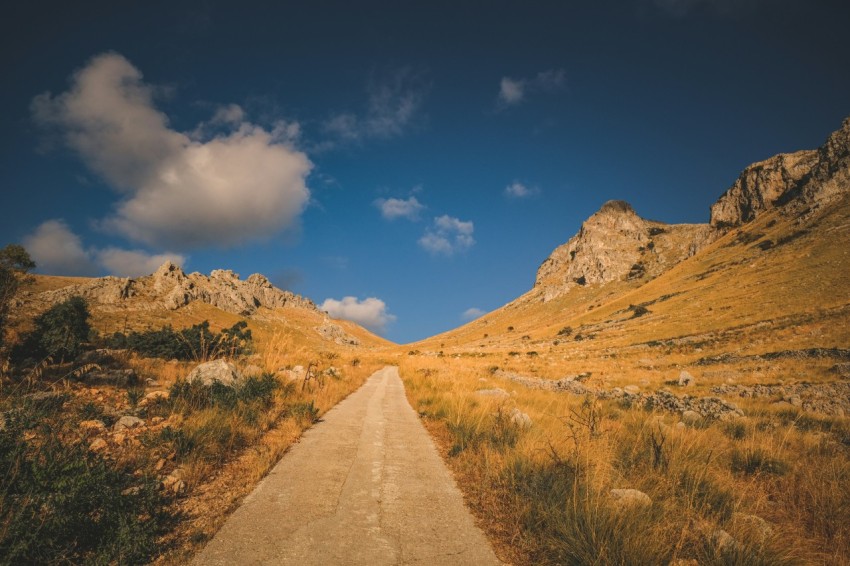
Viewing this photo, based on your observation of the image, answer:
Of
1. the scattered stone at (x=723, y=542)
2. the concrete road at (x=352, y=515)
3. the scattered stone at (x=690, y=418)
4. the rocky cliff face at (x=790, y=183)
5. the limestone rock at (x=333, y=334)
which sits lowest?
the scattered stone at (x=690, y=418)

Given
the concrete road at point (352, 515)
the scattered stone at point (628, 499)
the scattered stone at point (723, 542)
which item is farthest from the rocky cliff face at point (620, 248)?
the concrete road at point (352, 515)

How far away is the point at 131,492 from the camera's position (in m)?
3.39

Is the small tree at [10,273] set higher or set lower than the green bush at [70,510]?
higher

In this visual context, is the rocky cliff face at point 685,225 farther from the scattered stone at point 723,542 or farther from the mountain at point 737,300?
the scattered stone at point 723,542

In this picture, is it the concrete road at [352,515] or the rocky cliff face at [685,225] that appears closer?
the concrete road at [352,515]

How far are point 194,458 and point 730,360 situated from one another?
109ft

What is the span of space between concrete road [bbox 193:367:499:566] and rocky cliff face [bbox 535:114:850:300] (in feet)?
279

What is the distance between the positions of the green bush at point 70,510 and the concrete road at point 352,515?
602 mm

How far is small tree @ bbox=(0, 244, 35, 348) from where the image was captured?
8.29 meters

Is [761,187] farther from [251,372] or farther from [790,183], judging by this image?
[251,372]

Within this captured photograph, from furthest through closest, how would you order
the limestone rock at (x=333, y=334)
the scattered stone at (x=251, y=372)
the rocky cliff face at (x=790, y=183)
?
the limestone rock at (x=333, y=334), the rocky cliff face at (x=790, y=183), the scattered stone at (x=251, y=372)

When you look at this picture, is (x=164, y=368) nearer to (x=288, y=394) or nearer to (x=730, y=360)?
(x=288, y=394)

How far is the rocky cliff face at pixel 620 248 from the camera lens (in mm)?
111838

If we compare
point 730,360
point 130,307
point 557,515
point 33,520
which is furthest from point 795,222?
point 130,307
